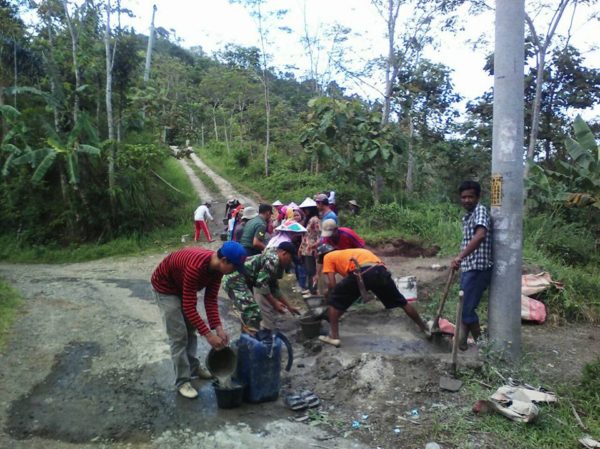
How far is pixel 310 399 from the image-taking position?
4.07m

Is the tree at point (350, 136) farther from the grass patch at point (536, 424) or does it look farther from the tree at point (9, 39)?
the grass patch at point (536, 424)

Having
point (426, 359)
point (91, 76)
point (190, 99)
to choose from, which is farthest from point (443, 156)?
point (190, 99)

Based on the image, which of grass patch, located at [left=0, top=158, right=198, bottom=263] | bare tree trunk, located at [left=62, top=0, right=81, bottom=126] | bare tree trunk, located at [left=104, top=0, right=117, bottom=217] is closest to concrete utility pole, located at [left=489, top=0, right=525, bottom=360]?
grass patch, located at [left=0, top=158, right=198, bottom=263]

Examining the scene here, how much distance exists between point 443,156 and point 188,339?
14419 mm

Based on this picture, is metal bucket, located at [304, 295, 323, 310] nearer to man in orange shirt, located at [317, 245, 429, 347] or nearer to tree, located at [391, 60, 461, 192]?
man in orange shirt, located at [317, 245, 429, 347]

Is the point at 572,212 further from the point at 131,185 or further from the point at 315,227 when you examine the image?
the point at 131,185

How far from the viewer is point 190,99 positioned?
106 ft

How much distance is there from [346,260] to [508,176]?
6.10 ft

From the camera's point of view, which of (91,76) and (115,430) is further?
(91,76)

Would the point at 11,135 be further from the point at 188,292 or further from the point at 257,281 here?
the point at 188,292

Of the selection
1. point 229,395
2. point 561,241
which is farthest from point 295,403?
point 561,241

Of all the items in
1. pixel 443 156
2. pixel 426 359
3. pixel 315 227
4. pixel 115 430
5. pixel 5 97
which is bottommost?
pixel 115 430

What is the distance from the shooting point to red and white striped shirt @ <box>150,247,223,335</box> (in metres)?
3.84

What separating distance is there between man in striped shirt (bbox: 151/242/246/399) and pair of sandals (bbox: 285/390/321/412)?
767 mm
